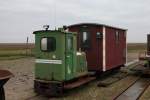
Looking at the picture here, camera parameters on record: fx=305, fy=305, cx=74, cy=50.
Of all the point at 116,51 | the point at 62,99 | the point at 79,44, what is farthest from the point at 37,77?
the point at 116,51

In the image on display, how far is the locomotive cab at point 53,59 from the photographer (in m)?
11.4

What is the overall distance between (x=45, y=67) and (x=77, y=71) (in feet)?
5.63

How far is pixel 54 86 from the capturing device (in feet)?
37.2

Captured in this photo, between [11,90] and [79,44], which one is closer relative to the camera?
[11,90]

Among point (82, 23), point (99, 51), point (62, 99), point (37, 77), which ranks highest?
point (82, 23)

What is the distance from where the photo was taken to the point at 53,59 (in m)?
11.5

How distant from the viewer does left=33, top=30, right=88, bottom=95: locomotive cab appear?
11352 mm

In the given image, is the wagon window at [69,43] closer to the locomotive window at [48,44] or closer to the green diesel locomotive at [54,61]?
the green diesel locomotive at [54,61]

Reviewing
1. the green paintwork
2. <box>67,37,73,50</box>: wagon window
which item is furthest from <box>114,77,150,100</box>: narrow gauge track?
<box>67,37,73,50</box>: wagon window

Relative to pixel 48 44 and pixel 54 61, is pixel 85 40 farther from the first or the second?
pixel 54 61

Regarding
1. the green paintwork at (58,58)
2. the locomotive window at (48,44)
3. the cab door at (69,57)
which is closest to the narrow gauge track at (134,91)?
the cab door at (69,57)

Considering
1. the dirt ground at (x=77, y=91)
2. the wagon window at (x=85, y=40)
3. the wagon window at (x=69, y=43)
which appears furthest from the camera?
the wagon window at (x=85, y=40)

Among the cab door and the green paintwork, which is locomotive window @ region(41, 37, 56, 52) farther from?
the cab door

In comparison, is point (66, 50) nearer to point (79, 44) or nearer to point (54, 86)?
point (54, 86)
